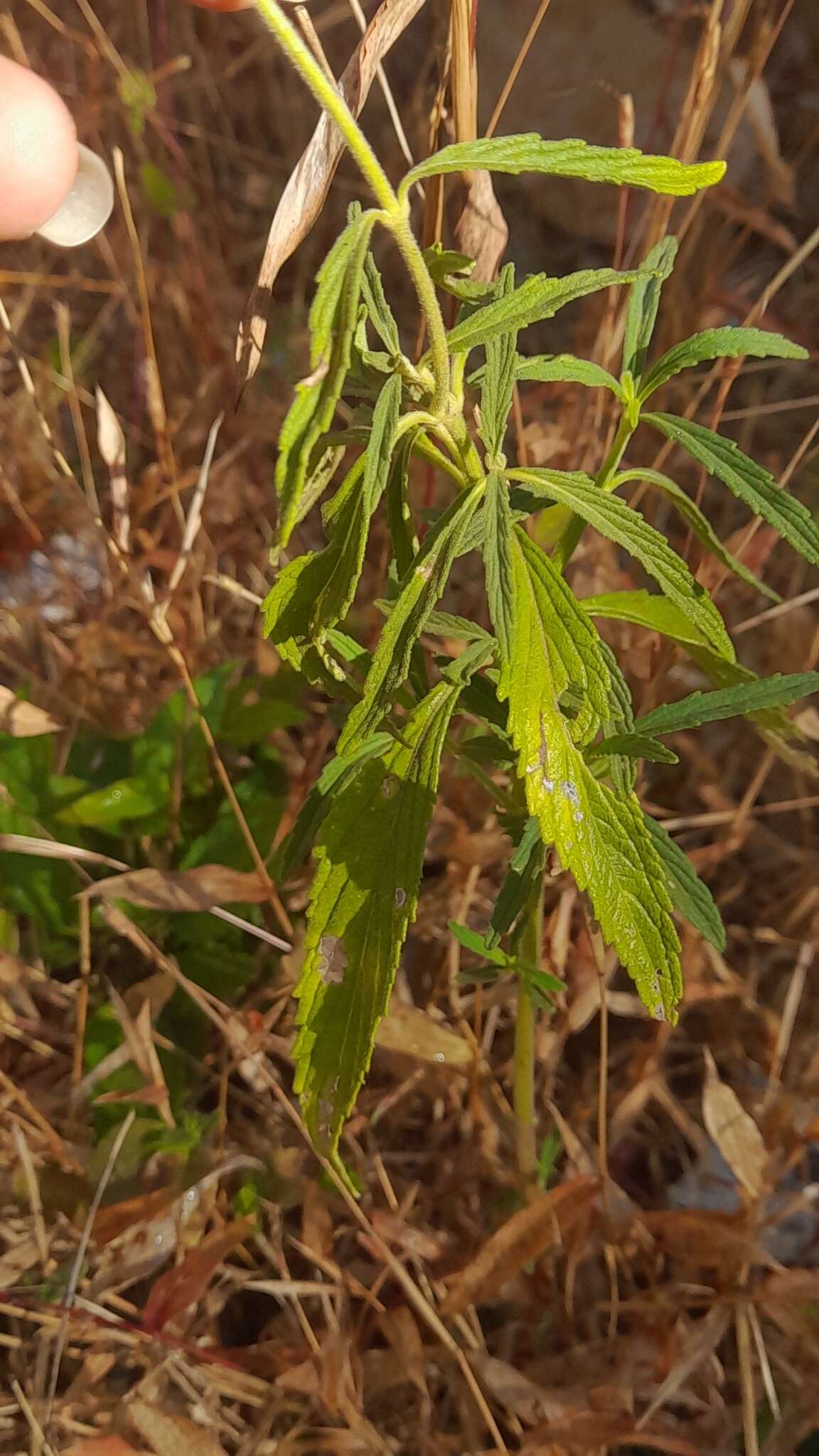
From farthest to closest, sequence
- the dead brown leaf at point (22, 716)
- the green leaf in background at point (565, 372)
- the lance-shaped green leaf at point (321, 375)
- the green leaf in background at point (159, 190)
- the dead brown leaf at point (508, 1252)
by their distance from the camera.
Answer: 1. the green leaf in background at point (159, 190)
2. the dead brown leaf at point (22, 716)
3. the dead brown leaf at point (508, 1252)
4. the green leaf in background at point (565, 372)
5. the lance-shaped green leaf at point (321, 375)

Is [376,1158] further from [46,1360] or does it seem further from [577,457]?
[577,457]

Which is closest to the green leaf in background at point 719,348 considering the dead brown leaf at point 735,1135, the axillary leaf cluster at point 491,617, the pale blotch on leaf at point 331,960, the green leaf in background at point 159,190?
the axillary leaf cluster at point 491,617

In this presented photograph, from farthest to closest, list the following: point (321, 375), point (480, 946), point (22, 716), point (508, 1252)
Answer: point (22, 716) < point (508, 1252) < point (480, 946) < point (321, 375)

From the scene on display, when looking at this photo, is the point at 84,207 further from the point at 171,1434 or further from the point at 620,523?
the point at 171,1434

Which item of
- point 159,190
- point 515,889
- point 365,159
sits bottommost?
point 515,889

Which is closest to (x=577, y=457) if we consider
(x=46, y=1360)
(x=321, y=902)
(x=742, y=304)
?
(x=742, y=304)

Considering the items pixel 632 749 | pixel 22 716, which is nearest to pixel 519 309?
pixel 632 749

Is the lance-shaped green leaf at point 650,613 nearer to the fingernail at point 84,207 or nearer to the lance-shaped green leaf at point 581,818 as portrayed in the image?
the lance-shaped green leaf at point 581,818
